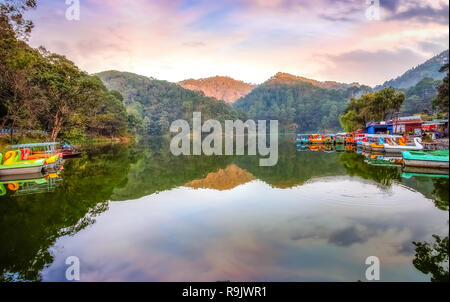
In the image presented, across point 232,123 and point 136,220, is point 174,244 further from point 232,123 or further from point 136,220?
point 232,123

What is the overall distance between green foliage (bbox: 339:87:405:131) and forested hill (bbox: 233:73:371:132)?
54.7 meters

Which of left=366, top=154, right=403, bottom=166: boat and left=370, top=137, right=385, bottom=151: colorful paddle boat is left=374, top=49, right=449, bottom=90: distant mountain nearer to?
left=370, top=137, right=385, bottom=151: colorful paddle boat

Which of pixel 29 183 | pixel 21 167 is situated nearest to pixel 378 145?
pixel 29 183

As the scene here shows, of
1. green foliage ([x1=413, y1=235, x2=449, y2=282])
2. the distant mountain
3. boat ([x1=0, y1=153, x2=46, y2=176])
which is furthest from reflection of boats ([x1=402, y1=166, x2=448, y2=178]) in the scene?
the distant mountain

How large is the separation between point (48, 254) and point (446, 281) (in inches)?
308

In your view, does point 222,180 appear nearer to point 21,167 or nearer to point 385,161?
point 21,167

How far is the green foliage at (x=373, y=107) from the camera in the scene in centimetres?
3856

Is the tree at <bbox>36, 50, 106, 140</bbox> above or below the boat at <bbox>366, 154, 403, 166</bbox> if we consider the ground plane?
above

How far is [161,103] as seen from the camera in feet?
392

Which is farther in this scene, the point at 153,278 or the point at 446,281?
the point at 153,278

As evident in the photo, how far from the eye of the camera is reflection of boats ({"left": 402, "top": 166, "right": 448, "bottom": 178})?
14.4 meters

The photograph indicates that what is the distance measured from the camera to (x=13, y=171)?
15.9m

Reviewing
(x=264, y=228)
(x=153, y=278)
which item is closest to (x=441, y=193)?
(x=264, y=228)

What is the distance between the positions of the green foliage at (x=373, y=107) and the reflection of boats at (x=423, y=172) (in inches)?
1017
